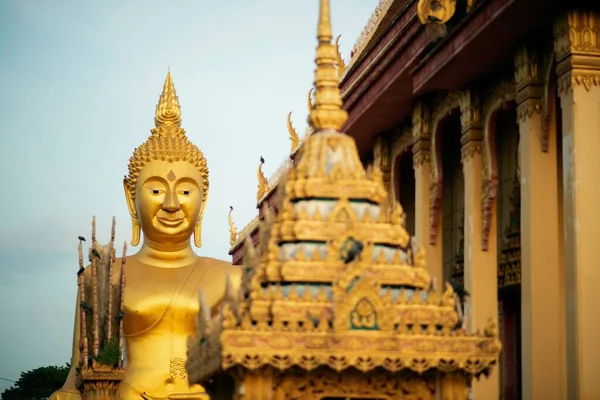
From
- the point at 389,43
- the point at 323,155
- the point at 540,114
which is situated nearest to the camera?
the point at 323,155

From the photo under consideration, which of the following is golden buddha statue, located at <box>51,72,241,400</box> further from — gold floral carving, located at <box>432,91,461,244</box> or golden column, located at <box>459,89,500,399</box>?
gold floral carving, located at <box>432,91,461,244</box>

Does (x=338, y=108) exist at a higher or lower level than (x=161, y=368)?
higher

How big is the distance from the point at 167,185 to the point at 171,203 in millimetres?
308

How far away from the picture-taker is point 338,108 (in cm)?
1341

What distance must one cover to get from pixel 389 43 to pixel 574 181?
7701mm

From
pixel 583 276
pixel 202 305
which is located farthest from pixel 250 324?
pixel 583 276

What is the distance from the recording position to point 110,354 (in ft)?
63.6

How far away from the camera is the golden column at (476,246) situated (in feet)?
80.2

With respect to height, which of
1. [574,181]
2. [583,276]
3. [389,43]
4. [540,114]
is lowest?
[583,276]

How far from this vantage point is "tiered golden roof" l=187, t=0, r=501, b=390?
11977 mm

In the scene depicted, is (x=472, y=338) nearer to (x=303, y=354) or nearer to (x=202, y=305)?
(x=303, y=354)

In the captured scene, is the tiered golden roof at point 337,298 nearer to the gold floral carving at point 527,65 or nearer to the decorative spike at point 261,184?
the gold floral carving at point 527,65

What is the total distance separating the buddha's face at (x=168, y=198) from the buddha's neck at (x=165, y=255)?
0.15 metres

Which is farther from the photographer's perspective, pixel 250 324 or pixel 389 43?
pixel 389 43
